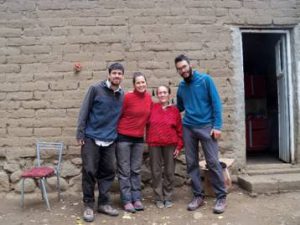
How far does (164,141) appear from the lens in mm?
4898

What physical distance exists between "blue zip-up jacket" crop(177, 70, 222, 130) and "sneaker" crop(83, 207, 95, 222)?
1593 millimetres

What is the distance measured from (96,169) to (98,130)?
0.47 metres

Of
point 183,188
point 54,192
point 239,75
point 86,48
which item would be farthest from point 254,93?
point 54,192

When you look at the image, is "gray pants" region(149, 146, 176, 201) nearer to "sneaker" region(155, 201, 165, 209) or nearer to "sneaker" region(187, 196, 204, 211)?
"sneaker" region(155, 201, 165, 209)

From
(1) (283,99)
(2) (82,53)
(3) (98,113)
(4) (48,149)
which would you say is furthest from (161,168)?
(1) (283,99)

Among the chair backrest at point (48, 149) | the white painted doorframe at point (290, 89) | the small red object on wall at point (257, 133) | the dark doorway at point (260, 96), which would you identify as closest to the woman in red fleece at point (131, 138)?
the chair backrest at point (48, 149)

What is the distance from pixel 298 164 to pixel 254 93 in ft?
8.75

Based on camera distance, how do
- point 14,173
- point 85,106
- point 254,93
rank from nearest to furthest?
point 85,106 < point 14,173 < point 254,93

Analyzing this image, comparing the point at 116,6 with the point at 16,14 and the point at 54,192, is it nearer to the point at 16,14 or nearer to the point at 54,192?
the point at 16,14

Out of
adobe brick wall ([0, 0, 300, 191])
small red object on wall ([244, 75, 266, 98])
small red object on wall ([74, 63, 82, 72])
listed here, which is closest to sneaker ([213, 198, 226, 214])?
adobe brick wall ([0, 0, 300, 191])

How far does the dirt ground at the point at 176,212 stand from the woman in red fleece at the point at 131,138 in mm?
302

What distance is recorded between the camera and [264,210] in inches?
189

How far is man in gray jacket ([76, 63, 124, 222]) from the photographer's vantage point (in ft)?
14.9

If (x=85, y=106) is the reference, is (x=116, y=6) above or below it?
above
